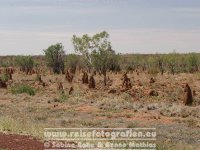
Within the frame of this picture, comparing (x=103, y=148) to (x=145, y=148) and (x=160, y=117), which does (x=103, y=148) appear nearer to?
(x=145, y=148)

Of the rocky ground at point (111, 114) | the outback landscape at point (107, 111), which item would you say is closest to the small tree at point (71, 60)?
the outback landscape at point (107, 111)

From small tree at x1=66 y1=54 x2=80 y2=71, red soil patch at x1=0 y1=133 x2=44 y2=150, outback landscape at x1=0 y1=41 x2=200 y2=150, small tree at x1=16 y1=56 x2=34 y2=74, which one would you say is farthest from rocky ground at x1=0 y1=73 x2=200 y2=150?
small tree at x1=16 y1=56 x2=34 y2=74

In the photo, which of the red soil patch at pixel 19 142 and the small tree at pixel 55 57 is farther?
the small tree at pixel 55 57

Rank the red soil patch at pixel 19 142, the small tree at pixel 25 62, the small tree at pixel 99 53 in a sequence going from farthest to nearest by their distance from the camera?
the small tree at pixel 25 62
the small tree at pixel 99 53
the red soil patch at pixel 19 142

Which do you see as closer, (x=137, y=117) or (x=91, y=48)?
(x=137, y=117)

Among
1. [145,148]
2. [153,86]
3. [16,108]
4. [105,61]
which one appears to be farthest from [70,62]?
[145,148]

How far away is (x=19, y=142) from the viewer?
1293 centimetres

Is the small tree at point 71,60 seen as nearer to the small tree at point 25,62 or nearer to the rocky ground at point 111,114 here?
the small tree at point 25,62

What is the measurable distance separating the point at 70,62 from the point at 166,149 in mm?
58875

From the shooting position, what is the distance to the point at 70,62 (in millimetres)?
71188

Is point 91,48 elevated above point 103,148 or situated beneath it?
elevated above

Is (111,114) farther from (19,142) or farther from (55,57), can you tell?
(55,57)

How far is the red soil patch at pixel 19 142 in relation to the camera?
1229 cm

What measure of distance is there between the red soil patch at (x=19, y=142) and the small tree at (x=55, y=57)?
46.0 metres
